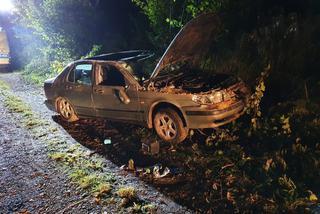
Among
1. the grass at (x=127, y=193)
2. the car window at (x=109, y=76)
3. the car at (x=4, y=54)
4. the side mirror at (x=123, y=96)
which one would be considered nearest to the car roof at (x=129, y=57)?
the car window at (x=109, y=76)

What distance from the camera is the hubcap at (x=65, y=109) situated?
7.61 meters

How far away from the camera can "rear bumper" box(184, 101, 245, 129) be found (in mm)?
5176

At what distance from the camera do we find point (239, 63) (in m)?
7.08

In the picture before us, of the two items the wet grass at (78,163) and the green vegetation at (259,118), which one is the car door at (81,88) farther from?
the green vegetation at (259,118)

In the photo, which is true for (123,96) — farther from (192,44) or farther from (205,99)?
(192,44)

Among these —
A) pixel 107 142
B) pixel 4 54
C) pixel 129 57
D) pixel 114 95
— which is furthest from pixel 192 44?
pixel 4 54

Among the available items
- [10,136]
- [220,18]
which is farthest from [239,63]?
[10,136]

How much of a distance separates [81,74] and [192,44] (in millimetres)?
2570

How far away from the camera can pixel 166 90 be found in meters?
5.47

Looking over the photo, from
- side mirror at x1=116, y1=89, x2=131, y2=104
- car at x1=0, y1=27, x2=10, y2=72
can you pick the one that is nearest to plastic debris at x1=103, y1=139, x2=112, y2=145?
side mirror at x1=116, y1=89, x2=131, y2=104

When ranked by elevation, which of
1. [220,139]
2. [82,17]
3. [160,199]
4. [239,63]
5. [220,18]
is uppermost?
[82,17]

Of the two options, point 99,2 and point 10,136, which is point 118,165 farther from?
point 99,2

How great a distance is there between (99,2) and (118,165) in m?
11.1

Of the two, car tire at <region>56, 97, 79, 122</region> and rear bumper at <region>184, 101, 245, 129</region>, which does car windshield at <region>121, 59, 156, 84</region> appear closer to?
rear bumper at <region>184, 101, 245, 129</region>
